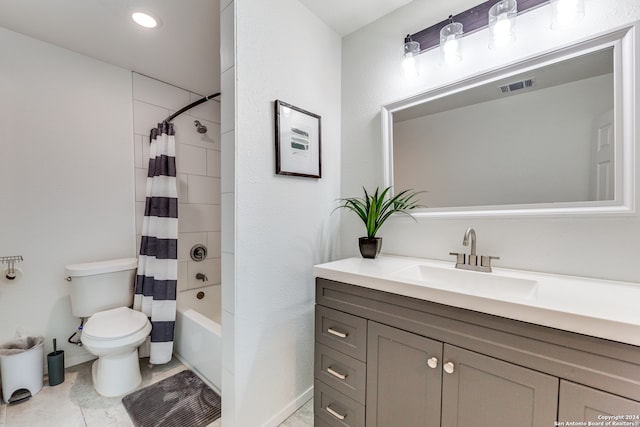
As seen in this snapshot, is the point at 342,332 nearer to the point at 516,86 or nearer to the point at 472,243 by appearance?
the point at 472,243

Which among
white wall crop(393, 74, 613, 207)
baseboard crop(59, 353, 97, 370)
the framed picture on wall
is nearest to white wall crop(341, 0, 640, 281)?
white wall crop(393, 74, 613, 207)

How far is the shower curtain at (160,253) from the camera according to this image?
1859 millimetres

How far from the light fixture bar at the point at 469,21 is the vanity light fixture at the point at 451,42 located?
0.04 m

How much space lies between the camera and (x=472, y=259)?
118 cm

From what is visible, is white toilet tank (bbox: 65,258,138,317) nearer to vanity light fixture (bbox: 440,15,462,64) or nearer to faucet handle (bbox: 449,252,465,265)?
faucet handle (bbox: 449,252,465,265)

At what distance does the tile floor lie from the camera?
1359 mm

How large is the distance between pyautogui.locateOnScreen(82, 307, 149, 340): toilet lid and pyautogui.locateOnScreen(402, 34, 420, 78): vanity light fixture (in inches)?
90.8

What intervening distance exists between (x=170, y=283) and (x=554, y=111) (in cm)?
246

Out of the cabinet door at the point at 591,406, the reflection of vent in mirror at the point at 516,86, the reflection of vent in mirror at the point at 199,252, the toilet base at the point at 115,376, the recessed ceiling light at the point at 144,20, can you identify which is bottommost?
the toilet base at the point at 115,376

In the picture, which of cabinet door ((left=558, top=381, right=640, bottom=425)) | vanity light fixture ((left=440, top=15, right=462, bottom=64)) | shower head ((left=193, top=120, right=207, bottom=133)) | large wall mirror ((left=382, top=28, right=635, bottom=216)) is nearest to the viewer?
cabinet door ((left=558, top=381, right=640, bottom=425))

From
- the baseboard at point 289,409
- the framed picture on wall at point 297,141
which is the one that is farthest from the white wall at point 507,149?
the baseboard at point 289,409

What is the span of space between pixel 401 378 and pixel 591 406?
1.68ft

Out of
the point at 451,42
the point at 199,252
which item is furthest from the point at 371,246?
the point at 199,252

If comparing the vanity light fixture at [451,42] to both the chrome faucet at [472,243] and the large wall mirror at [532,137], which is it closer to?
the large wall mirror at [532,137]
